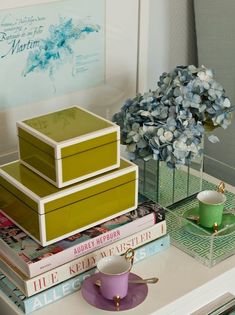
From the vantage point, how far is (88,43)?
1.32 m

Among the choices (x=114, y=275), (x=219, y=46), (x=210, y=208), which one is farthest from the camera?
(x=219, y=46)

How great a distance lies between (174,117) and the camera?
1.18m

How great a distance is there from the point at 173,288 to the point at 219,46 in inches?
25.8

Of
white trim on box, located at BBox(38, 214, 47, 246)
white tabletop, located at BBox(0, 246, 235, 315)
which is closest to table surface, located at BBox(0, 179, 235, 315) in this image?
white tabletop, located at BBox(0, 246, 235, 315)

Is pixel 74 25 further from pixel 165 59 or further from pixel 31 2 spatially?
pixel 165 59

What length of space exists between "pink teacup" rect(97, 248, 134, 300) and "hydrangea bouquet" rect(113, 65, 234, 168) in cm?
22

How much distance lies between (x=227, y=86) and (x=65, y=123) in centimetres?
55

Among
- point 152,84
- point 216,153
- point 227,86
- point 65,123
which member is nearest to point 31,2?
point 65,123

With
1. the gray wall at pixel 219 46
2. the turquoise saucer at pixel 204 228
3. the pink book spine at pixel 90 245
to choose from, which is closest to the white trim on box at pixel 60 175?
the pink book spine at pixel 90 245

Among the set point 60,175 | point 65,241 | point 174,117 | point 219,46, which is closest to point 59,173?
point 60,175

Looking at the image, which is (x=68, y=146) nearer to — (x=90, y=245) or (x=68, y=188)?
(x=68, y=188)

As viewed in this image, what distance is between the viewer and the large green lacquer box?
1.02m

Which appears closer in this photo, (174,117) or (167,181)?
(174,117)

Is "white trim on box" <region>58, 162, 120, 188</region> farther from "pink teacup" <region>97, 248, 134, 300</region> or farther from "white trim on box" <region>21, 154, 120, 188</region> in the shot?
"pink teacup" <region>97, 248, 134, 300</region>
